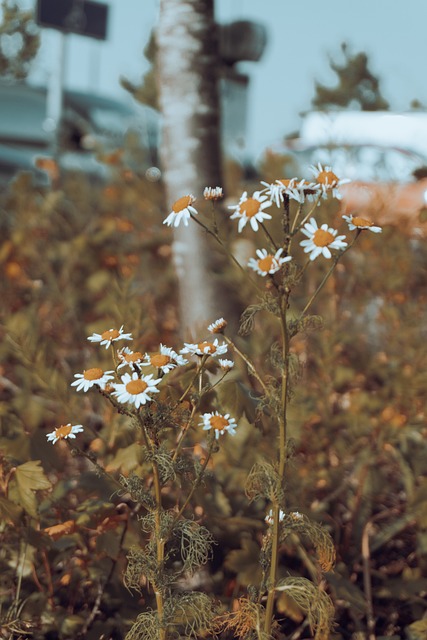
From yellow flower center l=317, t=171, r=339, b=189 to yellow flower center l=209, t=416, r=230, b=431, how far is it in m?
0.39

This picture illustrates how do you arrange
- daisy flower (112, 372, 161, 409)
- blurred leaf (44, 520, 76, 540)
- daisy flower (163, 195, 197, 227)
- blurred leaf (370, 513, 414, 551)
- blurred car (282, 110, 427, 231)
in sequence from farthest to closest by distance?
blurred car (282, 110, 427, 231)
blurred leaf (370, 513, 414, 551)
blurred leaf (44, 520, 76, 540)
daisy flower (163, 195, 197, 227)
daisy flower (112, 372, 161, 409)

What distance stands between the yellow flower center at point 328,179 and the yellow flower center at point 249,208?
11cm

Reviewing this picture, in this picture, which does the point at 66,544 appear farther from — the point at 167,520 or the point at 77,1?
the point at 77,1

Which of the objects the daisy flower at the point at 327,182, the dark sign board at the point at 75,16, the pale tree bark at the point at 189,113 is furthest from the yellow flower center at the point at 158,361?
the dark sign board at the point at 75,16

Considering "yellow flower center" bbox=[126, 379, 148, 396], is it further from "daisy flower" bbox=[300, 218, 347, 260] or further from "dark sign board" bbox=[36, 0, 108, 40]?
"dark sign board" bbox=[36, 0, 108, 40]

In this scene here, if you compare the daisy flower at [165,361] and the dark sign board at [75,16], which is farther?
the dark sign board at [75,16]

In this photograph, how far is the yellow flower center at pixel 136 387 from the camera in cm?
120

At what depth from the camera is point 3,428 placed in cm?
182

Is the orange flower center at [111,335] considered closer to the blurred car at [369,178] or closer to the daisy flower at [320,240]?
the daisy flower at [320,240]

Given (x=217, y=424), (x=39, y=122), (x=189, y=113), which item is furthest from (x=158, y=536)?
(x=39, y=122)

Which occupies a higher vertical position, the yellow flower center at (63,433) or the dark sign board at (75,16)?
the dark sign board at (75,16)

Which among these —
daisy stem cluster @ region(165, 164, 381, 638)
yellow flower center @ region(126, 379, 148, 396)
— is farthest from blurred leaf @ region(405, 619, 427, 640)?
yellow flower center @ region(126, 379, 148, 396)

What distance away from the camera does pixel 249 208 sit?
126cm

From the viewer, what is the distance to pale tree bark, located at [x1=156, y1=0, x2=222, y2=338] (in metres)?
2.72
